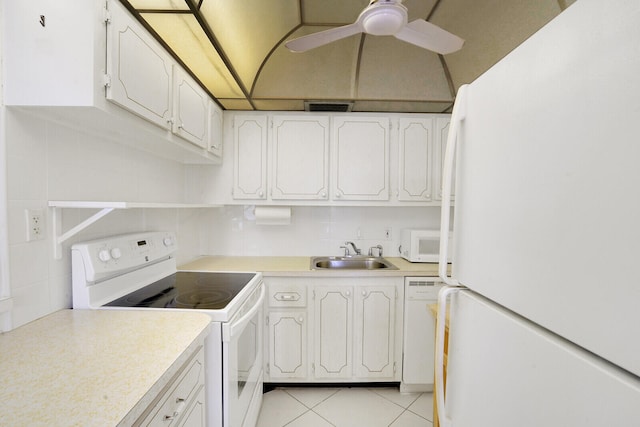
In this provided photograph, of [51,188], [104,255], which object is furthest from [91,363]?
[51,188]

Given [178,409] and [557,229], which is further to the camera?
[178,409]

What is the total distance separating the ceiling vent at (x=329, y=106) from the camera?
203 centimetres

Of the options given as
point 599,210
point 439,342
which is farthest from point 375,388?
point 599,210

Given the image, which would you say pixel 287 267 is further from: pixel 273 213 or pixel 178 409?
pixel 178 409

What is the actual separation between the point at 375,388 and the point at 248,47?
2.61m

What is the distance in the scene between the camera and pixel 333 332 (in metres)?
1.95

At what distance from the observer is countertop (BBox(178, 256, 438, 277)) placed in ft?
6.31

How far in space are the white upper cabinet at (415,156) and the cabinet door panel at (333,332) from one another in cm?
101

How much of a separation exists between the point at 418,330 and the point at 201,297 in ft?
5.08

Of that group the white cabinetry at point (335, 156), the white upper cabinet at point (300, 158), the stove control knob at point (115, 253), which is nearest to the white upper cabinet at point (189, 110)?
the white cabinetry at point (335, 156)

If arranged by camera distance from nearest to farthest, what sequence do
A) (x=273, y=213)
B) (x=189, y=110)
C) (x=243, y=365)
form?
(x=243, y=365) → (x=189, y=110) → (x=273, y=213)

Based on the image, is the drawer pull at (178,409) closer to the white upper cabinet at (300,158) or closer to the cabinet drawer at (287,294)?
the cabinet drawer at (287,294)

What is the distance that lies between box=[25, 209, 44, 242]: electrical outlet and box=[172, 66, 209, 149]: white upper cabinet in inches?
26.6

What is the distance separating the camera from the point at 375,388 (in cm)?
200
